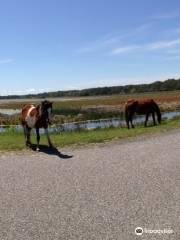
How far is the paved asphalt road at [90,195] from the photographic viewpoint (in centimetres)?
732

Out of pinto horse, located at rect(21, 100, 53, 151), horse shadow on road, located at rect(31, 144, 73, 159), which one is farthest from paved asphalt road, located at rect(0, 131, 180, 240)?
pinto horse, located at rect(21, 100, 53, 151)

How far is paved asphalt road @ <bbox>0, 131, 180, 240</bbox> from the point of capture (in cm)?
732

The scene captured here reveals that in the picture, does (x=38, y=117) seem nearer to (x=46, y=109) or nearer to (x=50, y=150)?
(x=46, y=109)

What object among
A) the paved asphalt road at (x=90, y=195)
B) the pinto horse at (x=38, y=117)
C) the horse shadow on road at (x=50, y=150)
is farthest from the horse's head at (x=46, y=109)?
the paved asphalt road at (x=90, y=195)

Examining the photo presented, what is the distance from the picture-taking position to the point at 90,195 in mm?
9211

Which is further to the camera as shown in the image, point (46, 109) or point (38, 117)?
point (38, 117)

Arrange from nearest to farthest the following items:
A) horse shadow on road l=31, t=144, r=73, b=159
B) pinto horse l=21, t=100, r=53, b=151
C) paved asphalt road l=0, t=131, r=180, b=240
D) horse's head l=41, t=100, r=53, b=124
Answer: paved asphalt road l=0, t=131, r=180, b=240, horse shadow on road l=31, t=144, r=73, b=159, horse's head l=41, t=100, r=53, b=124, pinto horse l=21, t=100, r=53, b=151

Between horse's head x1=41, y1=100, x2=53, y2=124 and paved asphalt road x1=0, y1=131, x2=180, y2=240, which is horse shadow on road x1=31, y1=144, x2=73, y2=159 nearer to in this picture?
paved asphalt road x1=0, y1=131, x2=180, y2=240

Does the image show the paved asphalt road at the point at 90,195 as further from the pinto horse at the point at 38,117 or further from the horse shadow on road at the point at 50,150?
the pinto horse at the point at 38,117

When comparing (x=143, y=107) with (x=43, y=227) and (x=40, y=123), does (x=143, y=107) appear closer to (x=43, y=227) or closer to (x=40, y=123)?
(x=40, y=123)

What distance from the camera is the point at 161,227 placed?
714 cm

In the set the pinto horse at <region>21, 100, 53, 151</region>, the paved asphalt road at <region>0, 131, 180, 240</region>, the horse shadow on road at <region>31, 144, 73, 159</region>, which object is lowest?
the paved asphalt road at <region>0, 131, 180, 240</region>

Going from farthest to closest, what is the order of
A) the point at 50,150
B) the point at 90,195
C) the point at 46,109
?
1. the point at 46,109
2. the point at 50,150
3. the point at 90,195

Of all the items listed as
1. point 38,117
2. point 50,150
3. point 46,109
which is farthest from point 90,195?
point 38,117
